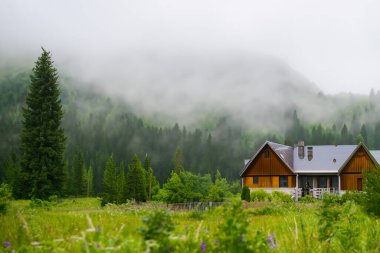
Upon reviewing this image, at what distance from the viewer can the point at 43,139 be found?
42.8 m

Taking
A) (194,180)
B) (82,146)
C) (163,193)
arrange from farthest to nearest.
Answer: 1. (82,146)
2. (194,180)
3. (163,193)

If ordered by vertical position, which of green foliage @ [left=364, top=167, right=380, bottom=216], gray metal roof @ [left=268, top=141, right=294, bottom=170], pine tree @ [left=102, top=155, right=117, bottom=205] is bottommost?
pine tree @ [left=102, top=155, right=117, bottom=205]

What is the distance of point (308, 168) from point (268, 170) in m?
4.90

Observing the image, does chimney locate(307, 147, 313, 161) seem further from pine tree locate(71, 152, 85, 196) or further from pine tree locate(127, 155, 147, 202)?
pine tree locate(71, 152, 85, 196)

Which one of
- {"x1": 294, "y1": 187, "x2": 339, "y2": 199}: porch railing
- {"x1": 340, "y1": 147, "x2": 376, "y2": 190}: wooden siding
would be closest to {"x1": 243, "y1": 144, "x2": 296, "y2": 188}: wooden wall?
{"x1": 294, "y1": 187, "x2": 339, "y2": 199}: porch railing

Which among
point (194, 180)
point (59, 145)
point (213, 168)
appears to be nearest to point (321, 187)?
point (194, 180)

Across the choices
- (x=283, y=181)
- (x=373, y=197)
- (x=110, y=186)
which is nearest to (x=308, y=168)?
(x=283, y=181)

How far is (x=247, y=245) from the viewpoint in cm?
335

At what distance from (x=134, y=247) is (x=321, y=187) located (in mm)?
52307

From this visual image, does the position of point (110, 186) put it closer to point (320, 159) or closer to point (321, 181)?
point (321, 181)

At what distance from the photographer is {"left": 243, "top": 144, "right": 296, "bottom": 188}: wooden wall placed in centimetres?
5169

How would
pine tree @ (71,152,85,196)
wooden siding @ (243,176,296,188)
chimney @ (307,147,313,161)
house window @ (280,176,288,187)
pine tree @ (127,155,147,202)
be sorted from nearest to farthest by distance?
1. wooden siding @ (243,176,296,188)
2. chimney @ (307,147,313,161)
3. house window @ (280,176,288,187)
4. pine tree @ (127,155,147,202)
5. pine tree @ (71,152,85,196)

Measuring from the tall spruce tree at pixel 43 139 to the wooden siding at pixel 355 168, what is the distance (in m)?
32.5

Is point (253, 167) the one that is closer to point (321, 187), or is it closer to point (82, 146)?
point (321, 187)
